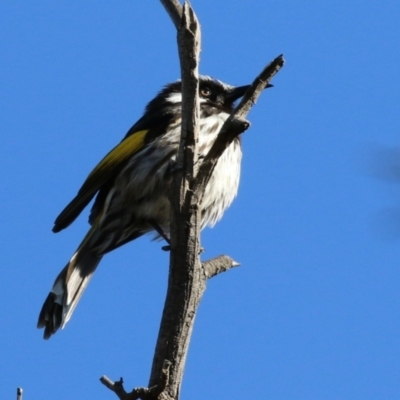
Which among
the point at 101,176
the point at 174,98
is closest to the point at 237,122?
the point at 101,176

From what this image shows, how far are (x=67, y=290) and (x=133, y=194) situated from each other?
0.94 metres

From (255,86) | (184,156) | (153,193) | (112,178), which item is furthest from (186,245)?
(112,178)

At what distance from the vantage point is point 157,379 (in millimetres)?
4027

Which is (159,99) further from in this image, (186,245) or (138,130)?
(186,245)

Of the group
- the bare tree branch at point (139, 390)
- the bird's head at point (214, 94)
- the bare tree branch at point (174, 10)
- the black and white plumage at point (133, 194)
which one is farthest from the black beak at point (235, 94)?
the bare tree branch at point (139, 390)

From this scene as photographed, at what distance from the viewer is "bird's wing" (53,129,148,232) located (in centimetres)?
715

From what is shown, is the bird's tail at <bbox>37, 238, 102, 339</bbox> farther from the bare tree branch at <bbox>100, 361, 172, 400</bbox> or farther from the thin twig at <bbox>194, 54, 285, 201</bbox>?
the bare tree branch at <bbox>100, 361, 172, 400</bbox>

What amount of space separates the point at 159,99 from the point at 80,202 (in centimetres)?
130

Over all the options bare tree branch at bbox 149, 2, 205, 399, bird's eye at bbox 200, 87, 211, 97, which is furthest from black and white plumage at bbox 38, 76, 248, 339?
bare tree branch at bbox 149, 2, 205, 399

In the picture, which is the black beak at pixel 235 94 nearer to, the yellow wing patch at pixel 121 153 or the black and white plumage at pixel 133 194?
the black and white plumage at pixel 133 194

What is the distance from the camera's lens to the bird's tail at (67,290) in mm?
6562

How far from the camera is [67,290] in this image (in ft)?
22.5

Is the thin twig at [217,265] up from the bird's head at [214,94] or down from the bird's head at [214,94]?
down

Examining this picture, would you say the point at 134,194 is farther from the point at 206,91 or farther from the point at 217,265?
the point at 217,265
